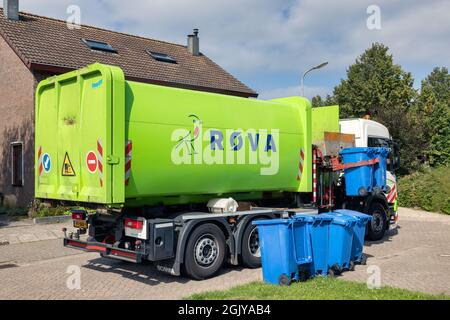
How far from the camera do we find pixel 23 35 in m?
17.0

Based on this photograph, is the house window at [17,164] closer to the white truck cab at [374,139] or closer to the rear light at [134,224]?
the rear light at [134,224]

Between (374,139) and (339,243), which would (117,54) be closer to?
(374,139)

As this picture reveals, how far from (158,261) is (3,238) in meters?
5.72

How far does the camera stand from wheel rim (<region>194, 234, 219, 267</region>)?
7.25 m

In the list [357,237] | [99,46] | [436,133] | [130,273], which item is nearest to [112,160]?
[130,273]

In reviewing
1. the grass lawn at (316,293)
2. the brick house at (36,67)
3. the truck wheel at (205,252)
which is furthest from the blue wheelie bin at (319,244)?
the brick house at (36,67)

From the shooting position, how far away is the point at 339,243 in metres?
7.43

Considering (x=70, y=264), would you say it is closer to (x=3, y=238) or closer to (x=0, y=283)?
(x=0, y=283)

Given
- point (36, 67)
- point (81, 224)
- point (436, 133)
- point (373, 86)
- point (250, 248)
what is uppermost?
point (373, 86)

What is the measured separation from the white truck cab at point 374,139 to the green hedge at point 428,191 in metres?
6.49

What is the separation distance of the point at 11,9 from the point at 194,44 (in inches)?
356

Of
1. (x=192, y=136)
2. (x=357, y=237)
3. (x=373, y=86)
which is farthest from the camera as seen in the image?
(x=373, y=86)

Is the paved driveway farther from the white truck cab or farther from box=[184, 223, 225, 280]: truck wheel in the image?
the white truck cab
